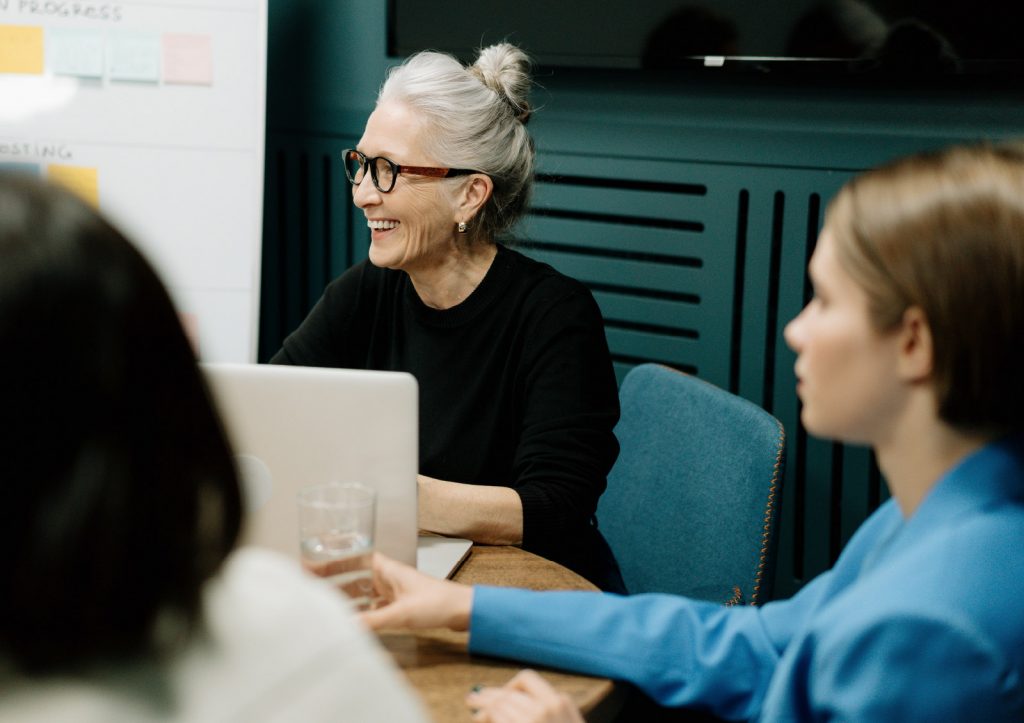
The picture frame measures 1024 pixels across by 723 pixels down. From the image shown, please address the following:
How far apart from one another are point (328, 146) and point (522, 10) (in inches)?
29.0

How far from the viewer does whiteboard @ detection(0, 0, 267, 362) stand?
265 centimetres

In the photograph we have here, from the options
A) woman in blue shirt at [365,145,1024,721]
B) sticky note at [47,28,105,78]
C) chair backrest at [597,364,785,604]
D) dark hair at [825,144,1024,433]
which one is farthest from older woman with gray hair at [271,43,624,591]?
sticky note at [47,28,105,78]

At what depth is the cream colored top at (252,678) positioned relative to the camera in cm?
56

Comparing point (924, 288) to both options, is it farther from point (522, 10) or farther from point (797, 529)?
point (522, 10)

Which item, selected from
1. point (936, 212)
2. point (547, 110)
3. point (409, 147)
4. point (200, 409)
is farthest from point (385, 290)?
point (200, 409)

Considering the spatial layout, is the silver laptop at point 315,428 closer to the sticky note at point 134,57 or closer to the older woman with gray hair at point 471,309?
the older woman with gray hair at point 471,309

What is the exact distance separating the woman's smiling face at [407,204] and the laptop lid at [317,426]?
2.46 feet

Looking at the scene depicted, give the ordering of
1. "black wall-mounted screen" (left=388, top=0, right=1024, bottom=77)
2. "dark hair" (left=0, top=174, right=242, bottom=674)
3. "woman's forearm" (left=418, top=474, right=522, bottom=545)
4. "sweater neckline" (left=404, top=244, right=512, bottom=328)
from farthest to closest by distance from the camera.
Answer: "black wall-mounted screen" (left=388, top=0, right=1024, bottom=77) → "sweater neckline" (left=404, top=244, right=512, bottom=328) → "woman's forearm" (left=418, top=474, right=522, bottom=545) → "dark hair" (left=0, top=174, right=242, bottom=674)

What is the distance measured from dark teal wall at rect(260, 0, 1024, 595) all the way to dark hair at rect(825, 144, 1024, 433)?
1.25 metres

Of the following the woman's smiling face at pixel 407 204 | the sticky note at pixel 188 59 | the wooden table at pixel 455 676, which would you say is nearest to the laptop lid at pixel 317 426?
the wooden table at pixel 455 676

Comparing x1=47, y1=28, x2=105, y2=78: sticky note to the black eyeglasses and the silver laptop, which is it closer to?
the black eyeglasses

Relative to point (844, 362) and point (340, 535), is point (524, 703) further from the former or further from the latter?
point (844, 362)

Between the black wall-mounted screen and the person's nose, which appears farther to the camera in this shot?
the black wall-mounted screen

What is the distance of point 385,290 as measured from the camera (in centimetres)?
203
